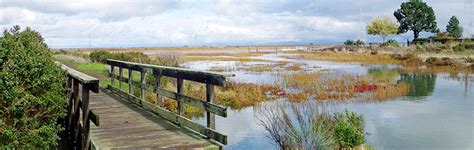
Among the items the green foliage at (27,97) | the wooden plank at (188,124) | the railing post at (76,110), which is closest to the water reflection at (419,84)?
the wooden plank at (188,124)

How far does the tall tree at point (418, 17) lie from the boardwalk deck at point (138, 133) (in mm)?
78200

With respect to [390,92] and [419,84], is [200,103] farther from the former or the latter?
[419,84]

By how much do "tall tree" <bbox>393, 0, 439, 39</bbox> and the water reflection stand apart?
164ft

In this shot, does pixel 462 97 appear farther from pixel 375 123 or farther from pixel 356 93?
pixel 375 123

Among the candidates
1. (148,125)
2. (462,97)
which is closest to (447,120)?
(462,97)

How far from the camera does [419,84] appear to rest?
28375 millimetres

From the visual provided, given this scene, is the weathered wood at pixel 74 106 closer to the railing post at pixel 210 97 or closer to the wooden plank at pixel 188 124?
the wooden plank at pixel 188 124

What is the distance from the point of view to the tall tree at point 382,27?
86.8 metres

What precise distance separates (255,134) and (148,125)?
5879 mm

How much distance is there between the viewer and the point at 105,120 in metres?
9.04

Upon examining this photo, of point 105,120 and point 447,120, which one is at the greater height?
point 105,120

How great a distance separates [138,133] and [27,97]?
194 centimetres

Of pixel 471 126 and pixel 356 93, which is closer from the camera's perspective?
pixel 471 126

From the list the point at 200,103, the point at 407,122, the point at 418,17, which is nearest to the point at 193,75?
the point at 200,103
